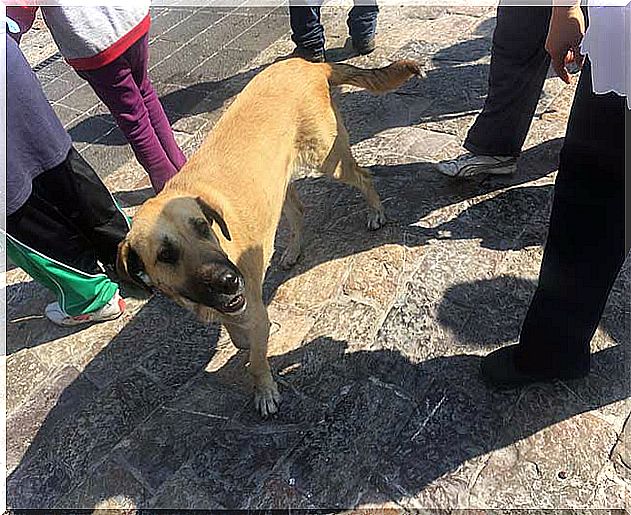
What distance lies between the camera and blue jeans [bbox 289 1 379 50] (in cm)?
540

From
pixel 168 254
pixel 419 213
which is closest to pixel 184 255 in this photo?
pixel 168 254

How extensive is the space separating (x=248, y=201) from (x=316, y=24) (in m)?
2.94

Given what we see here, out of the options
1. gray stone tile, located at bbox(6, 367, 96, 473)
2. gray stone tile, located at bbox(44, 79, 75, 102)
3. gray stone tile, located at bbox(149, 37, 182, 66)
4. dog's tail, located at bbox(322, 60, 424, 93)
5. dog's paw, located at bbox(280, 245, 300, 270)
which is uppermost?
dog's tail, located at bbox(322, 60, 424, 93)

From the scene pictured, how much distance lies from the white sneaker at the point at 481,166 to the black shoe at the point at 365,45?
201 cm

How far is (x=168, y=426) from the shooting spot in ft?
9.89

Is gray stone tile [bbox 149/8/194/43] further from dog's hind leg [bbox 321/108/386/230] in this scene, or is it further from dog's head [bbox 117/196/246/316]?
dog's head [bbox 117/196/246/316]

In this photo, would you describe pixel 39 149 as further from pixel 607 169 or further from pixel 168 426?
pixel 607 169

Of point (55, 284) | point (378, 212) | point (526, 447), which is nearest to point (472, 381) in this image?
point (526, 447)

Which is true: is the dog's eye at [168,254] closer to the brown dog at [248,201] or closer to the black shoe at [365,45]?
the brown dog at [248,201]

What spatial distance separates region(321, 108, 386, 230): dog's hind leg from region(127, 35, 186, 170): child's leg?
1.08 metres

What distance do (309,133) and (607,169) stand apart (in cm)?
174

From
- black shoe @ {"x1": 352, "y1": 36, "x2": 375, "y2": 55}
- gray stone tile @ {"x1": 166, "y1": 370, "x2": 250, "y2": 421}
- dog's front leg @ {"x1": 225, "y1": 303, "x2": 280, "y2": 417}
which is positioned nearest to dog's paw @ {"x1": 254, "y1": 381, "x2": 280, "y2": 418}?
dog's front leg @ {"x1": 225, "y1": 303, "x2": 280, "y2": 417}

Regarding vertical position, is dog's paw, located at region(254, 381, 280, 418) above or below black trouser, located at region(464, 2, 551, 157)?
below

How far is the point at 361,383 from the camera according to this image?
3023mm
